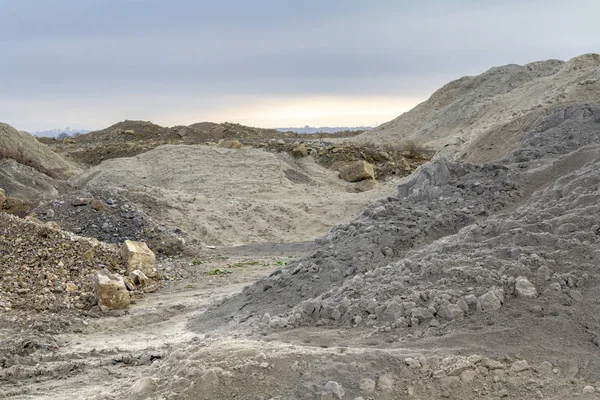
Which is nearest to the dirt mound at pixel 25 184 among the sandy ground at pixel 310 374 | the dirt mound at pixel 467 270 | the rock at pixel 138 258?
the rock at pixel 138 258

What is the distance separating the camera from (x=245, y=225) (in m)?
Answer: 15.2

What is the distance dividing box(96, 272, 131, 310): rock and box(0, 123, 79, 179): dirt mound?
14.7 m

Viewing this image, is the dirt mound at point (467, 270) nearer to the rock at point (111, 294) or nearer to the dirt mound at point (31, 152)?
the rock at point (111, 294)

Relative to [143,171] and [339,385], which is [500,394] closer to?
[339,385]

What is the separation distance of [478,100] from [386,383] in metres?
31.1

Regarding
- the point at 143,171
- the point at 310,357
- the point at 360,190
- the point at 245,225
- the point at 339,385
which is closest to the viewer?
the point at 339,385

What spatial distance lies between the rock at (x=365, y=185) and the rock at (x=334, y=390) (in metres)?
16.1

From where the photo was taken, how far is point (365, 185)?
65.7ft

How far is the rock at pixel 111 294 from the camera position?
25.6ft

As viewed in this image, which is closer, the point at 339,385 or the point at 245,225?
the point at 339,385

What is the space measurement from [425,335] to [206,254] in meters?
8.12

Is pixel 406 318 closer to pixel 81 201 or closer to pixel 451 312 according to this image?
pixel 451 312

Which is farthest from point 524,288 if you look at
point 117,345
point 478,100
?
point 478,100

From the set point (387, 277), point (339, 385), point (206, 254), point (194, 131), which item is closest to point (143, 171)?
point (206, 254)
